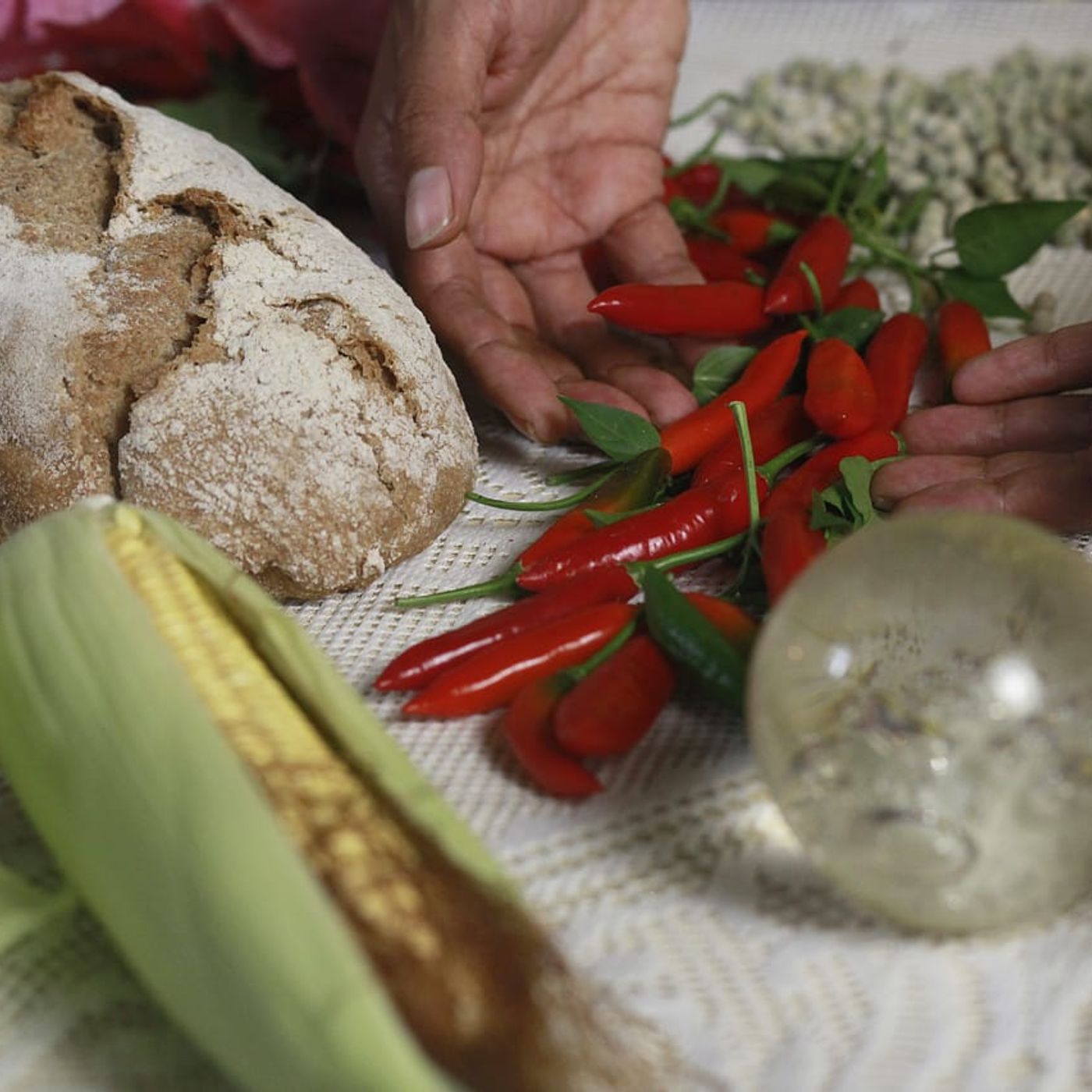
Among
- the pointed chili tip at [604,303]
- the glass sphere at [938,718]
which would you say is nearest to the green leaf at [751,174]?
the pointed chili tip at [604,303]

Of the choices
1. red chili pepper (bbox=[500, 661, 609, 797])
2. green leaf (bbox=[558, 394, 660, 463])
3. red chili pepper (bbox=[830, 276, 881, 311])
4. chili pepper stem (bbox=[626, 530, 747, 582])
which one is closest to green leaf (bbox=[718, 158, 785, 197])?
red chili pepper (bbox=[830, 276, 881, 311])

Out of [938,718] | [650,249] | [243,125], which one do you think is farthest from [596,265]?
[938,718]

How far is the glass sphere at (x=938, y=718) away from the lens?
0.85 m

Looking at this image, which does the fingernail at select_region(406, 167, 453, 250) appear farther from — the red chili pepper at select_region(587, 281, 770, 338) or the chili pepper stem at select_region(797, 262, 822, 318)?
the chili pepper stem at select_region(797, 262, 822, 318)

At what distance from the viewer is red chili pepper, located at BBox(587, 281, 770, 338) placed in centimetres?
159

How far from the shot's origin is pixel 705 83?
7.83 feet

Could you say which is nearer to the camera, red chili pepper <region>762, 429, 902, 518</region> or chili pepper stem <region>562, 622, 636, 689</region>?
chili pepper stem <region>562, 622, 636, 689</region>

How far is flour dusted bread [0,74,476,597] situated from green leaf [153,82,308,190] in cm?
63

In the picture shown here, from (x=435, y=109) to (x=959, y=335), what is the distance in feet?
2.11

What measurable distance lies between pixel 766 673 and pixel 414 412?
1.77 ft

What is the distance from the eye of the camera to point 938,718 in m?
0.86

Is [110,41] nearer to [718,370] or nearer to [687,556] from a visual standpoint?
[718,370]

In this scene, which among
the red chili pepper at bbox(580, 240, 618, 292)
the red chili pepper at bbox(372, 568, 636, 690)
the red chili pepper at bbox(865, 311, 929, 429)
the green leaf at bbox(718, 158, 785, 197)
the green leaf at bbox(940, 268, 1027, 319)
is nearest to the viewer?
the red chili pepper at bbox(372, 568, 636, 690)

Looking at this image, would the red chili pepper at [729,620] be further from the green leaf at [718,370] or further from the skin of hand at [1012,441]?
the green leaf at [718,370]
